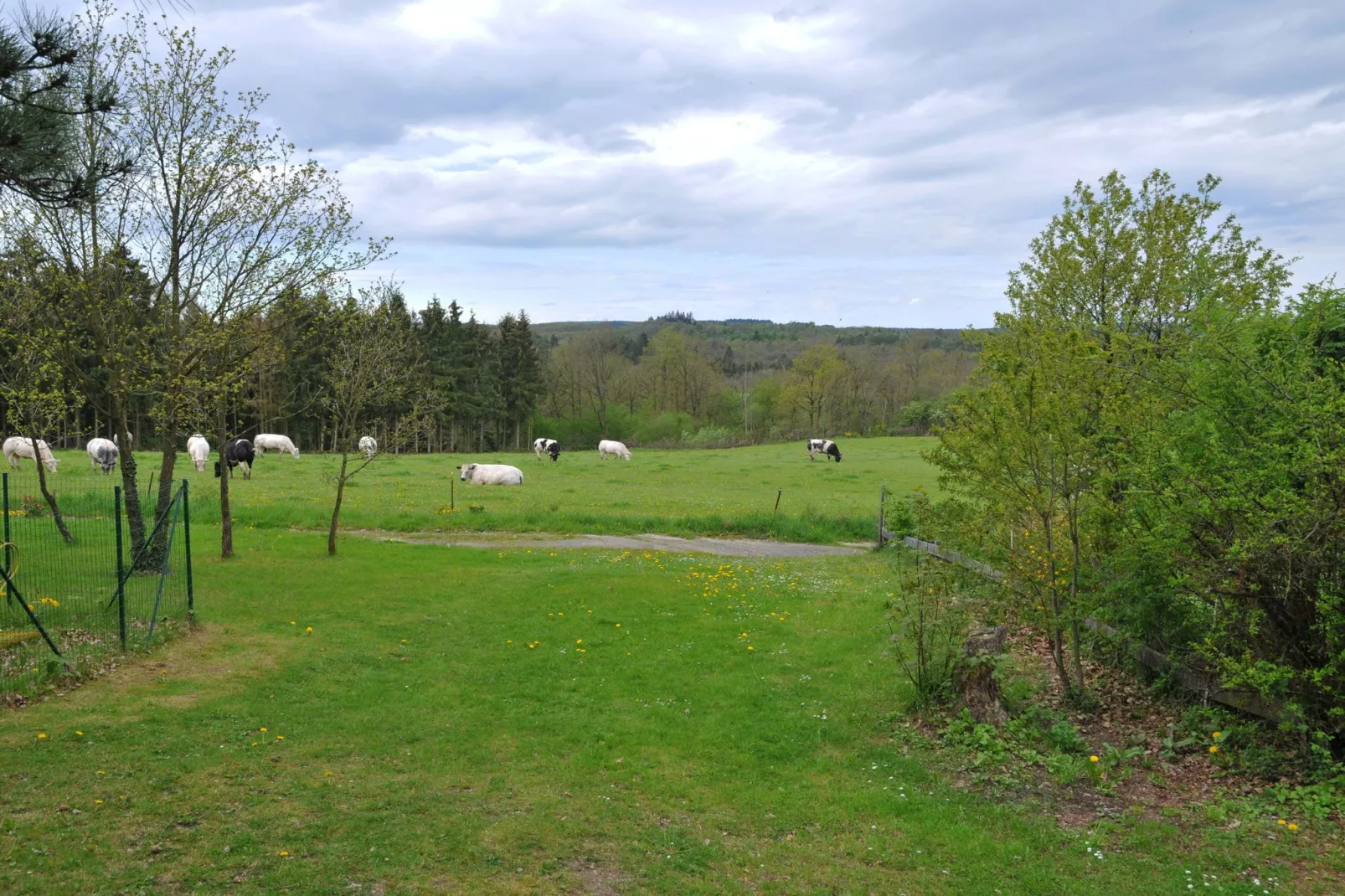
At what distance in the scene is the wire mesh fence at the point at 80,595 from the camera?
33.9 ft

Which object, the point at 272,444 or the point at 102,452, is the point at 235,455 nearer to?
the point at 102,452

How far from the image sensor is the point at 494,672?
11.9m

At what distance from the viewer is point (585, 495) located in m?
36.5

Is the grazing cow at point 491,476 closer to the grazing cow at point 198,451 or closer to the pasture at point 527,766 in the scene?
the grazing cow at point 198,451

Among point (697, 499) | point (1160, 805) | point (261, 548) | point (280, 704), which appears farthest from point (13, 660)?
point (697, 499)

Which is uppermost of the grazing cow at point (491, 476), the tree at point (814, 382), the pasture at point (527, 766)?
the tree at point (814, 382)

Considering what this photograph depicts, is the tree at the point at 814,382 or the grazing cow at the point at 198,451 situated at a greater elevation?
the tree at the point at 814,382

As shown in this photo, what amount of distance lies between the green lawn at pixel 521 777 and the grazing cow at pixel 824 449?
1800 inches

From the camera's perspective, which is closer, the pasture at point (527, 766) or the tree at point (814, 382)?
the pasture at point (527, 766)

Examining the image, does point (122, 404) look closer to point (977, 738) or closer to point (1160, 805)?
point (977, 738)

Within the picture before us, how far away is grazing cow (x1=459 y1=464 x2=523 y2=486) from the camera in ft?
134

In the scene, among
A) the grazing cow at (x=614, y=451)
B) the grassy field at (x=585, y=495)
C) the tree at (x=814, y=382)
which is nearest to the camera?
the grassy field at (x=585, y=495)

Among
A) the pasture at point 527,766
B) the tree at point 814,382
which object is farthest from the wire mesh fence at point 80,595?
the tree at point 814,382

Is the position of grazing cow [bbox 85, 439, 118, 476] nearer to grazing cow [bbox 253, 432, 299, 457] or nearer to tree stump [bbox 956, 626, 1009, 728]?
grazing cow [bbox 253, 432, 299, 457]
